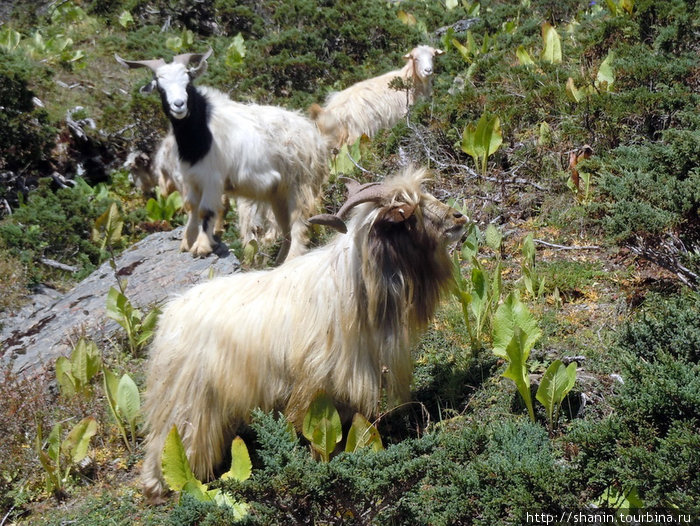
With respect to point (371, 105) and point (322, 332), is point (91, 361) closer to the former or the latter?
point (322, 332)

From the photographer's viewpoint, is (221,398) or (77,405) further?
(77,405)

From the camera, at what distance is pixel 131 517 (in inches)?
173

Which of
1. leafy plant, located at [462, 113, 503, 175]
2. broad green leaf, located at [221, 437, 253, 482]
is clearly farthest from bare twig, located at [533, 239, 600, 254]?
broad green leaf, located at [221, 437, 253, 482]

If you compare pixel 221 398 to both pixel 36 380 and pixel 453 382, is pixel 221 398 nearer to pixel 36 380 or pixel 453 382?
pixel 453 382

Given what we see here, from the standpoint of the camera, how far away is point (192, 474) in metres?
4.00

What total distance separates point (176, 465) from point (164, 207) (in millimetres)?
6038

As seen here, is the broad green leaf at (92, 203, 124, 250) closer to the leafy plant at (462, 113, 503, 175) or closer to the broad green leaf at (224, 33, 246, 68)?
the leafy plant at (462, 113, 503, 175)

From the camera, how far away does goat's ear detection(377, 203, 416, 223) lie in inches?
162

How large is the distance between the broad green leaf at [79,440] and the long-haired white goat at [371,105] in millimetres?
5799

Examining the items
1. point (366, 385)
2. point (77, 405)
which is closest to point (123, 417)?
point (77, 405)

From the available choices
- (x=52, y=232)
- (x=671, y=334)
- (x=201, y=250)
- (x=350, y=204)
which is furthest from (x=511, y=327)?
(x=52, y=232)

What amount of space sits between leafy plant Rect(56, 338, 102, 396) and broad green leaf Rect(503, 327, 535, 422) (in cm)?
309

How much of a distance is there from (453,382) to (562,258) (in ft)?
6.23

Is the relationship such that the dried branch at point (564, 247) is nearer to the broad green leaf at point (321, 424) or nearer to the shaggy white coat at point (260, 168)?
the shaggy white coat at point (260, 168)
